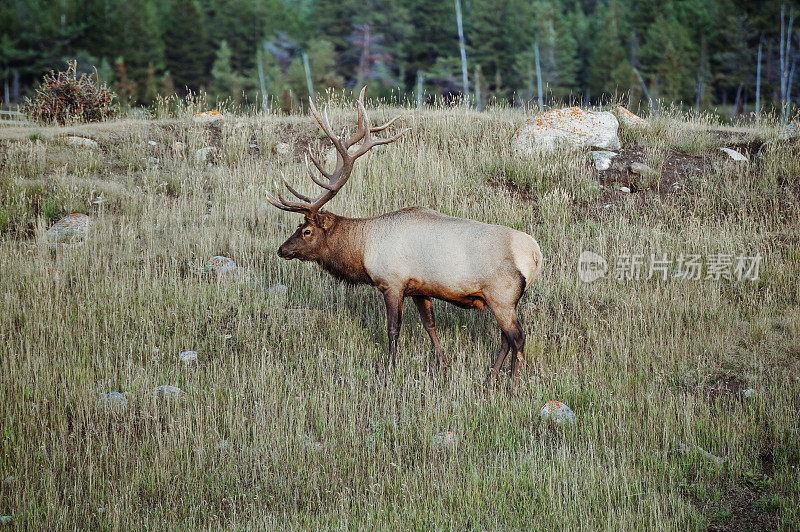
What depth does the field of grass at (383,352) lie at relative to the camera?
4.91 metres

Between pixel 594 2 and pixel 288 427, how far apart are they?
100456mm

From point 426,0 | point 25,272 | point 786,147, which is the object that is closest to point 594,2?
point 426,0

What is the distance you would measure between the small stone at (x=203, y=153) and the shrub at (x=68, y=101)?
3212 mm

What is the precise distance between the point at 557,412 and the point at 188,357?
12.1 ft

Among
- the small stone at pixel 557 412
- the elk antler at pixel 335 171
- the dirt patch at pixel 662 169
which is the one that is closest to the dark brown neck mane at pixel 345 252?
the elk antler at pixel 335 171

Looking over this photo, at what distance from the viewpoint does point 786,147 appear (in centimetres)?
1167

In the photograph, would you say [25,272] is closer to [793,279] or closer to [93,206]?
[93,206]

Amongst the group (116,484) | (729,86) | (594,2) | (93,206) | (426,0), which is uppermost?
(594,2)

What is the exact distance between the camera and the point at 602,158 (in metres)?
11.8

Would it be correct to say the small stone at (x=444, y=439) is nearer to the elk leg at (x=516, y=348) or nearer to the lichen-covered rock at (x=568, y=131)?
the elk leg at (x=516, y=348)

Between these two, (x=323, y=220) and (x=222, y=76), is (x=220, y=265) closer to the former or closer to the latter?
(x=323, y=220)

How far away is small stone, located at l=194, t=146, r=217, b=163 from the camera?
1248 cm

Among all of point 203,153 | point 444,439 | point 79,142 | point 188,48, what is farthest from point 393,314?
point 188,48

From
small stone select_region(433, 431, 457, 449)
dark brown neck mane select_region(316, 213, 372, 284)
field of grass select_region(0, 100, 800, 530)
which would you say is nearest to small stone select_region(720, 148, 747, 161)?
field of grass select_region(0, 100, 800, 530)
